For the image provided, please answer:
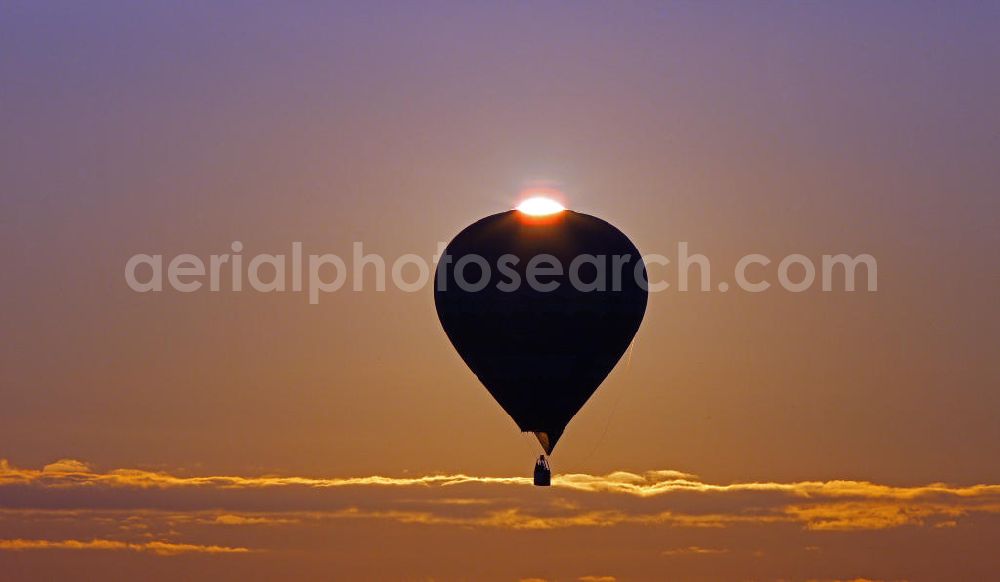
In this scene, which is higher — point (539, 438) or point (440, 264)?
point (440, 264)

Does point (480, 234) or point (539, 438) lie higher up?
point (480, 234)
